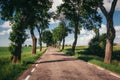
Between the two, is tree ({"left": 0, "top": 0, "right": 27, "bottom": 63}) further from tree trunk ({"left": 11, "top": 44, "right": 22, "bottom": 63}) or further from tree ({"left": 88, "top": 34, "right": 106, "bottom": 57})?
tree ({"left": 88, "top": 34, "right": 106, "bottom": 57})

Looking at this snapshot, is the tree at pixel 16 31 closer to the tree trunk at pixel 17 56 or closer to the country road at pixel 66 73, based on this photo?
the tree trunk at pixel 17 56

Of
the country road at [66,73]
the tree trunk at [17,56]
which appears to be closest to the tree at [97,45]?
the tree trunk at [17,56]

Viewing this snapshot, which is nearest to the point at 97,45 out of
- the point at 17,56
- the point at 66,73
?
the point at 17,56

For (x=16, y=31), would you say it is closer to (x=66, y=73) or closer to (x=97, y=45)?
(x=66, y=73)

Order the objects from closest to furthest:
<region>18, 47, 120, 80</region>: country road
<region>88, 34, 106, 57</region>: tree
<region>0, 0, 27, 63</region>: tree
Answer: <region>18, 47, 120, 80</region>: country road, <region>0, 0, 27, 63</region>: tree, <region>88, 34, 106, 57</region>: tree

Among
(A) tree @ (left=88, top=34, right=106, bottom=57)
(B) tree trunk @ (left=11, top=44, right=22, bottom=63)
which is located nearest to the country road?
(B) tree trunk @ (left=11, top=44, right=22, bottom=63)

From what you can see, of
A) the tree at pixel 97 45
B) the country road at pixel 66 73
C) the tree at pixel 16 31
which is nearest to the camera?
the country road at pixel 66 73

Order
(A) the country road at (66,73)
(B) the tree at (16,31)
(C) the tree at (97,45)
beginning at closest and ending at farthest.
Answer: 1. (A) the country road at (66,73)
2. (B) the tree at (16,31)
3. (C) the tree at (97,45)

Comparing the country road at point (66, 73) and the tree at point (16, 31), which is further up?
the tree at point (16, 31)

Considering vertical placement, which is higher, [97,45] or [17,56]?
[97,45]

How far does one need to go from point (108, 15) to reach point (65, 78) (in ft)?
37.2

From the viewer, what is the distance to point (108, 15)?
22.2 metres

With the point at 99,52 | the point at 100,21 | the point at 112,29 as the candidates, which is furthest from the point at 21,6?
the point at 99,52

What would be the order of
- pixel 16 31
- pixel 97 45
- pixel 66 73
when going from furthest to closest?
1. pixel 97 45
2. pixel 16 31
3. pixel 66 73
